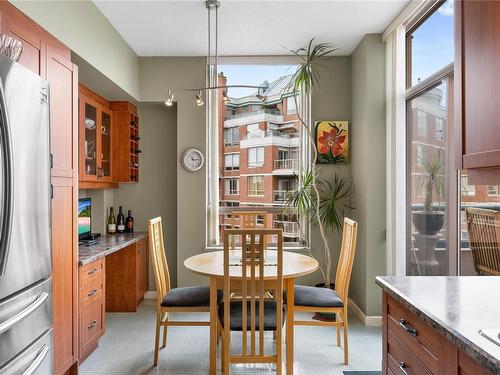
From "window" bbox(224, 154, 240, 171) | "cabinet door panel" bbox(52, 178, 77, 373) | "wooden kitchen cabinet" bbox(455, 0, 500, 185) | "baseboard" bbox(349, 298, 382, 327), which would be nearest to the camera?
"wooden kitchen cabinet" bbox(455, 0, 500, 185)

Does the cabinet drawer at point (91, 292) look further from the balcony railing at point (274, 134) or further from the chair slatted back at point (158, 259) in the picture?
the balcony railing at point (274, 134)

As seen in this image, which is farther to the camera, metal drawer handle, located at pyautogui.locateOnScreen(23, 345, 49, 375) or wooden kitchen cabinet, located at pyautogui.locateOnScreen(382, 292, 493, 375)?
metal drawer handle, located at pyautogui.locateOnScreen(23, 345, 49, 375)

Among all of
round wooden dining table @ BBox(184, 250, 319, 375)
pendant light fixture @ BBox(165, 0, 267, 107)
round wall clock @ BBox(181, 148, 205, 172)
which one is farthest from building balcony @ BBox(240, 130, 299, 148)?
round wooden dining table @ BBox(184, 250, 319, 375)

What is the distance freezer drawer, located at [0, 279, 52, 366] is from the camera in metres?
1.37

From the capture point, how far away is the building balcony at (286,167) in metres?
4.41

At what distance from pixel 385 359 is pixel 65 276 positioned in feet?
6.52

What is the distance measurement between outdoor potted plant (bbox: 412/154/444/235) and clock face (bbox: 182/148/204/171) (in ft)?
7.77

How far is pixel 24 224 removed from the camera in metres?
1.47

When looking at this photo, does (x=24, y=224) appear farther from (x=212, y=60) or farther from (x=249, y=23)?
(x=212, y=60)

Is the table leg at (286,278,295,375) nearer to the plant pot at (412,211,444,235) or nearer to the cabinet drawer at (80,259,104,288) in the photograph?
the plant pot at (412,211,444,235)

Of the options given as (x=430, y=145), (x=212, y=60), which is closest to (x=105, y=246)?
(x=212, y=60)

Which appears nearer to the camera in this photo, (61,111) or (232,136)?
(61,111)

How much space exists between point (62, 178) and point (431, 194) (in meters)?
2.81

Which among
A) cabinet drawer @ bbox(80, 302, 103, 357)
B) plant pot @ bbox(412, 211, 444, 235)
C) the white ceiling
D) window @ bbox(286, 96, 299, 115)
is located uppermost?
the white ceiling
